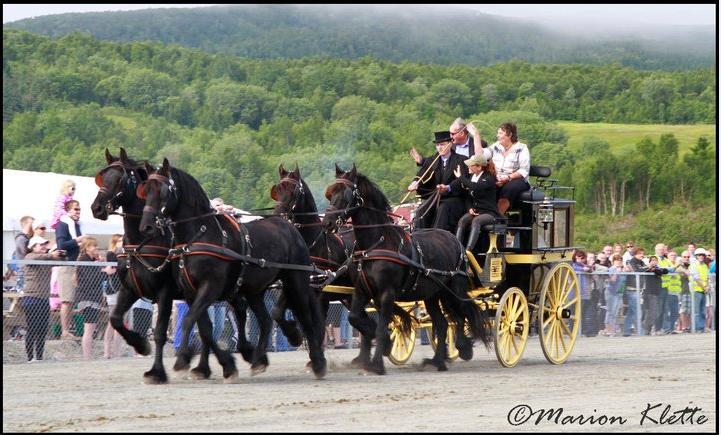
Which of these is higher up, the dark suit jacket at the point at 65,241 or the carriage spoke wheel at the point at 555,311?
the dark suit jacket at the point at 65,241

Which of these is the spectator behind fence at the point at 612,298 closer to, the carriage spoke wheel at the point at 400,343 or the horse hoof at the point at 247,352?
the carriage spoke wheel at the point at 400,343

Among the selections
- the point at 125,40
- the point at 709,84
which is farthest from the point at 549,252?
the point at 125,40

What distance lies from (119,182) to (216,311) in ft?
14.7

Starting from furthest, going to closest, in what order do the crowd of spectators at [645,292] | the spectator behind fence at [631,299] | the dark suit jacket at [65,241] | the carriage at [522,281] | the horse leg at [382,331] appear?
the spectator behind fence at [631,299]
the crowd of spectators at [645,292]
the dark suit jacket at [65,241]
the carriage at [522,281]
the horse leg at [382,331]

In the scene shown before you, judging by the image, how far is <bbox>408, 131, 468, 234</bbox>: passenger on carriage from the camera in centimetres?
1495

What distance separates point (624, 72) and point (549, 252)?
8867cm

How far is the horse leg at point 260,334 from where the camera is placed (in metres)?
12.7

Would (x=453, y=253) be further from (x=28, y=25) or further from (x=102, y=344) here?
(x=28, y=25)

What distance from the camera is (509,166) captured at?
1517cm

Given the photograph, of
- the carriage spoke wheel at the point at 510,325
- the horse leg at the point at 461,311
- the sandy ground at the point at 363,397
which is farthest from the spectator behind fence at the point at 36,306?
the carriage spoke wheel at the point at 510,325

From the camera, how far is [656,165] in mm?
80312

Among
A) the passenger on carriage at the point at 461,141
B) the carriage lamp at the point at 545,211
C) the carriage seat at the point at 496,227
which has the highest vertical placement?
the passenger on carriage at the point at 461,141

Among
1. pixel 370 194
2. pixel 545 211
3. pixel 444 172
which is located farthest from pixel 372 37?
pixel 370 194

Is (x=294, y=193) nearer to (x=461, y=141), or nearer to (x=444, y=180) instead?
(x=444, y=180)
